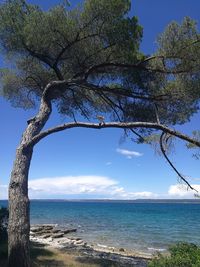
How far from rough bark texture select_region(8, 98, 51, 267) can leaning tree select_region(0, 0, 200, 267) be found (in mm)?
23

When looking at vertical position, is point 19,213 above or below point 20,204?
below

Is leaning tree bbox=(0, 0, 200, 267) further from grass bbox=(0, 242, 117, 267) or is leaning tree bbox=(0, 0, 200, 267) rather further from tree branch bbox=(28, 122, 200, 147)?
grass bbox=(0, 242, 117, 267)

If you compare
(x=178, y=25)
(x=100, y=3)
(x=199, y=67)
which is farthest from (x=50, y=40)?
(x=199, y=67)

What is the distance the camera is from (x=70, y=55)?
1104 cm

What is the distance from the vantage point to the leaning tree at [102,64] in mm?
9836

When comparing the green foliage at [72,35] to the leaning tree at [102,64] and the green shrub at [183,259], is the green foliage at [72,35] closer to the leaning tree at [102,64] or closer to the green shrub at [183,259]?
the leaning tree at [102,64]

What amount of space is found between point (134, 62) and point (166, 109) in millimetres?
1740

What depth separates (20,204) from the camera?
8.88 m

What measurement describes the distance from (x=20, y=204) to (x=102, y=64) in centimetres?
436

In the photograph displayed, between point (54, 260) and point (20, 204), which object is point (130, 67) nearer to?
point (20, 204)

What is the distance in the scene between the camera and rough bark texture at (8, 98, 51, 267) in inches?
336


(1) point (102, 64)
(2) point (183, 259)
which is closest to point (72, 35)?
(1) point (102, 64)

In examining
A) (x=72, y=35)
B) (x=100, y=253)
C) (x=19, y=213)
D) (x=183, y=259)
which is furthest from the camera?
(x=100, y=253)

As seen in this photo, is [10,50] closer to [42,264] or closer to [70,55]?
[70,55]
